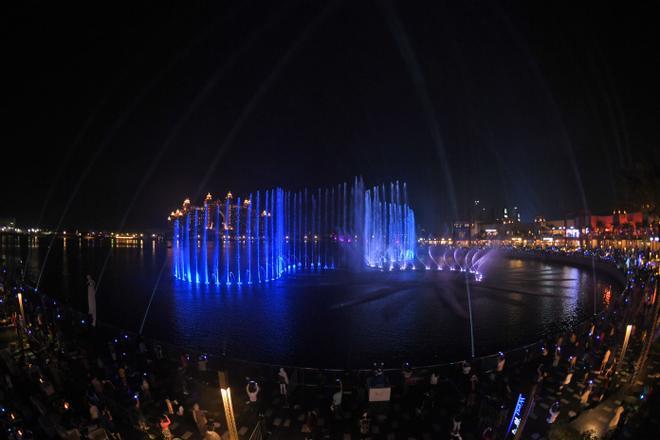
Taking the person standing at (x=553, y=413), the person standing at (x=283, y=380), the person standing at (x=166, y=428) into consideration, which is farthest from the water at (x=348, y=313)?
the person standing at (x=166, y=428)

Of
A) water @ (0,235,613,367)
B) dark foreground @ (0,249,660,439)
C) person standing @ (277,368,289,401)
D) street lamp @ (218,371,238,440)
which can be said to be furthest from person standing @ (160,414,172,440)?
water @ (0,235,613,367)

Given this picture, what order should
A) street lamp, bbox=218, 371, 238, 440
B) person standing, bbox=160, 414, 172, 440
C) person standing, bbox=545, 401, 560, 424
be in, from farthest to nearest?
person standing, bbox=545, 401, 560, 424, person standing, bbox=160, 414, 172, 440, street lamp, bbox=218, 371, 238, 440

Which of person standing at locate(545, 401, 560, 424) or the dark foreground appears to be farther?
person standing at locate(545, 401, 560, 424)

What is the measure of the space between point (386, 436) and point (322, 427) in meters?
1.68

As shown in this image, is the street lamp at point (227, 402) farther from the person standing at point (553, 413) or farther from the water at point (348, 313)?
the person standing at point (553, 413)

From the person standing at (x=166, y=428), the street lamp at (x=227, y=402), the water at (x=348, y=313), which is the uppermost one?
the street lamp at (x=227, y=402)

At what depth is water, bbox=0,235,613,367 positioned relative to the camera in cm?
1778

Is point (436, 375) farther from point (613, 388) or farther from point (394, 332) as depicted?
point (394, 332)

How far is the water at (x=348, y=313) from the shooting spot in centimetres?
1778

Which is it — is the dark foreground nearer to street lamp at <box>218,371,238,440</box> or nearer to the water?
street lamp at <box>218,371,238,440</box>

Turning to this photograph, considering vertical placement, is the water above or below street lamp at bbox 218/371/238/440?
below

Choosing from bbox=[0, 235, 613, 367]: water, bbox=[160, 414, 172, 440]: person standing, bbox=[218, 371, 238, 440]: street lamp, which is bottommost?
bbox=[0, 235, 613, 367]: water

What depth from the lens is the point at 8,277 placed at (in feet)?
89.4

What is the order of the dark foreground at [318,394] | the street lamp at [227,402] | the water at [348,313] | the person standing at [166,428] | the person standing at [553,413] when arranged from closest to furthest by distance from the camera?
the street lamp at [227,402], the person standing at [166,428], the dark foreground at [318,394], the person standing at [553,413], the water at [348,313]
